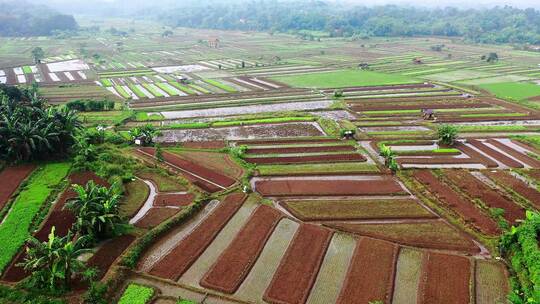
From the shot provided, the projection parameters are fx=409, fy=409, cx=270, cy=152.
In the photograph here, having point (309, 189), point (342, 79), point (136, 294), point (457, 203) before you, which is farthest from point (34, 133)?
point (342, 79)

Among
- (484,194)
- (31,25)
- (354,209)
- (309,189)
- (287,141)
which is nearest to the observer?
(354,209)

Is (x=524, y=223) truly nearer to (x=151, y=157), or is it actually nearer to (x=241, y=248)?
(x=241, y=248)

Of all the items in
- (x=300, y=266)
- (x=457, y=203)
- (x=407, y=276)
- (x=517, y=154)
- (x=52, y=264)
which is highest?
(x=517, y=154)

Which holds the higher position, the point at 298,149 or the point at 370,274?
the point at 298,149

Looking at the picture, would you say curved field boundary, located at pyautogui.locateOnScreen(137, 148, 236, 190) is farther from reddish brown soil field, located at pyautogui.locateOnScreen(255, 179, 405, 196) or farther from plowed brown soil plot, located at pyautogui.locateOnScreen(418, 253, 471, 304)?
plowed brown soil plot, located at pyautogui.locateOnScreen(418, 253, 471, 304)

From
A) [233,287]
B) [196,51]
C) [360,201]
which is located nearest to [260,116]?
[360,201]

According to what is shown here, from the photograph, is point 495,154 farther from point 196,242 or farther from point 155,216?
point 155,216
